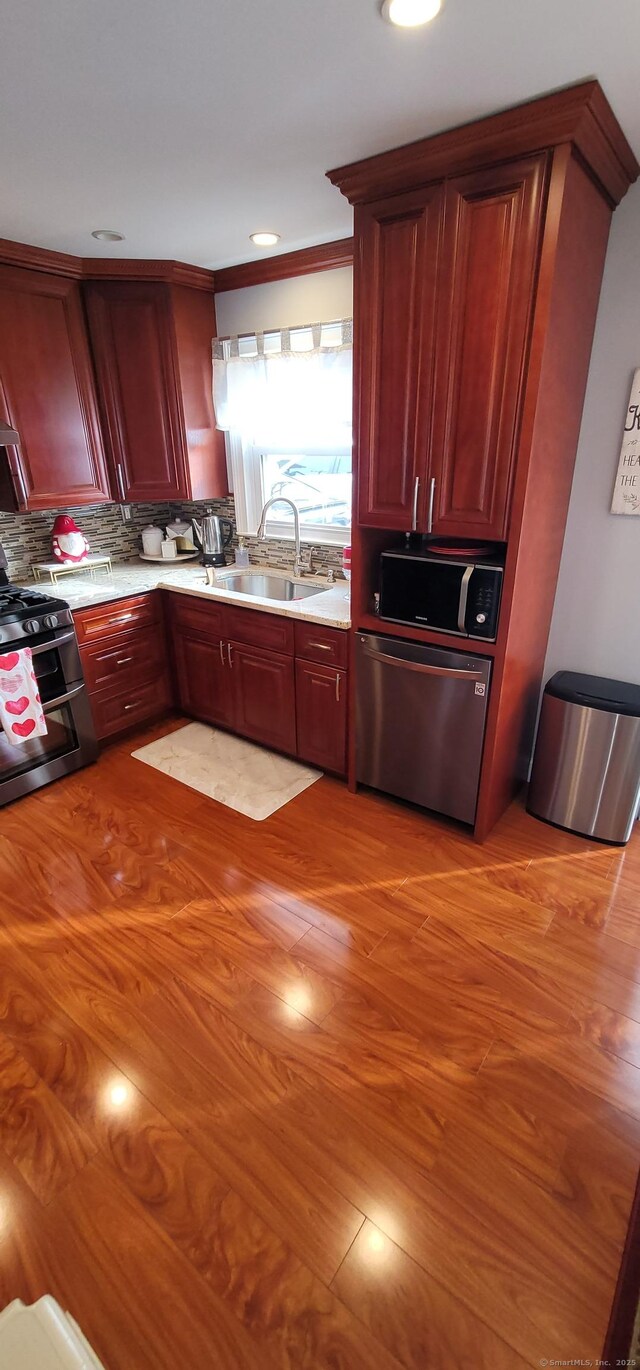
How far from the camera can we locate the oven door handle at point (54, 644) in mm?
2624

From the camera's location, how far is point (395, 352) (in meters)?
2.02

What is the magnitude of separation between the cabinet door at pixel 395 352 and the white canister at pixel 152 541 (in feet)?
5.79

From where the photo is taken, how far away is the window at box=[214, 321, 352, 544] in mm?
2787

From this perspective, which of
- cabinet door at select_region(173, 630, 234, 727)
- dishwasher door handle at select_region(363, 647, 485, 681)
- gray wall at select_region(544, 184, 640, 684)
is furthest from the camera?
cabinet door at select_region(173, 630, 234, 727)

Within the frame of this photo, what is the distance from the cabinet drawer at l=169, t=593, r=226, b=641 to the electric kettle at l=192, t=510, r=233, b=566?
44 centimetres

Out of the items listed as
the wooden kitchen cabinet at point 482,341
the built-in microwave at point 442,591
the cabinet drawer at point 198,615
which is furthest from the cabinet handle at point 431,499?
the cabinet drawer at point 198,615

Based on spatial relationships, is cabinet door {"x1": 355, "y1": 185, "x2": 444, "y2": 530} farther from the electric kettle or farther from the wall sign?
the electric kettle

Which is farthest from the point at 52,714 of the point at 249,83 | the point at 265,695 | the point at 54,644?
the point at 249,83

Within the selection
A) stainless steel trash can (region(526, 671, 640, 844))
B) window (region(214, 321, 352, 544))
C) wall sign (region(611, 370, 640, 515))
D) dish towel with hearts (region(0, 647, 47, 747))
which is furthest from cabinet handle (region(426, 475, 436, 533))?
dish towel with hearts (region(0, 647, 47, 747))

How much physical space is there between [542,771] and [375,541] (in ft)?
3.89

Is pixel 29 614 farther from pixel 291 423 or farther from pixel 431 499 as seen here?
pixel 431 499

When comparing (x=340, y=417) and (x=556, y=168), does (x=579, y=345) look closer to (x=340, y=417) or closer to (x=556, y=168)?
(x=556, y=168)

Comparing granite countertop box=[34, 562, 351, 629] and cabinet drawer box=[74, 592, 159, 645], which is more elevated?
granite countertop box=[34, 562, 351, 629]

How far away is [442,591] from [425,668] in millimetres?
304
